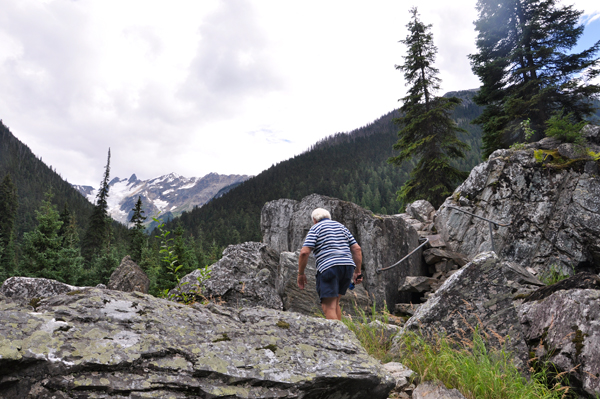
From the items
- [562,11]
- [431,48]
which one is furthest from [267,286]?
[562,11]

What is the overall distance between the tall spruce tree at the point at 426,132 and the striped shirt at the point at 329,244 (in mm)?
15747

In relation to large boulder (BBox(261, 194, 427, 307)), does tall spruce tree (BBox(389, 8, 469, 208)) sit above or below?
above

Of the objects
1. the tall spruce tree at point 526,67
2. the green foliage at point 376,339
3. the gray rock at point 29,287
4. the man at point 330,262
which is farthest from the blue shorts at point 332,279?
the tall spruce tree at point 526,67

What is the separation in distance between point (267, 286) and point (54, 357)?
6.03 meters

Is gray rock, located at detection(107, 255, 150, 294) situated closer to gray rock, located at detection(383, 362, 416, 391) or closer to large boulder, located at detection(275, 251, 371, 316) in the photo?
large boulder, located at detection(275, 251, 371, 316)

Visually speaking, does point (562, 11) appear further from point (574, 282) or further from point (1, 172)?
point (1, 172)

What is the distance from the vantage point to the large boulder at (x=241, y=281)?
23.9ft

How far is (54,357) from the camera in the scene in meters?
1.93

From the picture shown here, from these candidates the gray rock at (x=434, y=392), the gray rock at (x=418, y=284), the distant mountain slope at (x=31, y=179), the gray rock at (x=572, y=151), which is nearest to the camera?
the gray rock at (x=434, y=392)

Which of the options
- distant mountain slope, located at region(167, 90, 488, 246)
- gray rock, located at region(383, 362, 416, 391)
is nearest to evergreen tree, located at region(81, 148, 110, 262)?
gray rock, located at region(383, 362, 416, 391)

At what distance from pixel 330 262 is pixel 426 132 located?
60.7ft

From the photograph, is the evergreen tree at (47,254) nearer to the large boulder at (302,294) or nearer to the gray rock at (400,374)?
the large boulder at (302,294)

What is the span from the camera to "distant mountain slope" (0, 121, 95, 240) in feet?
469

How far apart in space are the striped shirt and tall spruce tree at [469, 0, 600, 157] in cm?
1619
